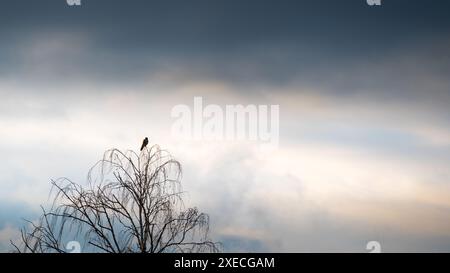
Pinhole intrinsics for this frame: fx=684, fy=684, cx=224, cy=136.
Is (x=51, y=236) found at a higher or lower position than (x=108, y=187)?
lower
